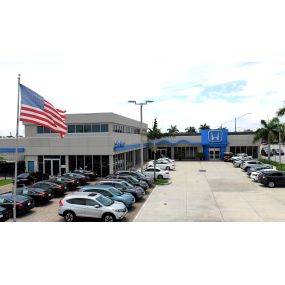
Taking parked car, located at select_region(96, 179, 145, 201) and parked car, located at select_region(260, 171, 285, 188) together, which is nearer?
parked car, located at select_region(96, 179, 145, 201)

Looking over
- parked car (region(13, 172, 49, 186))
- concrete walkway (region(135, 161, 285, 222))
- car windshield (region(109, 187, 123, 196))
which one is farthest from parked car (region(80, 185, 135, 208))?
parked car (region(13, 172, 49, 186))

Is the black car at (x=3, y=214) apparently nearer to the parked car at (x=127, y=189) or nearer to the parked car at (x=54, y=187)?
the parked car at (x=54, y=187)

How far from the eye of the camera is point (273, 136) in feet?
159

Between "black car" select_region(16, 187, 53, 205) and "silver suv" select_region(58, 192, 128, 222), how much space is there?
4376 millimetres

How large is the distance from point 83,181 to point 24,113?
17.4 metres

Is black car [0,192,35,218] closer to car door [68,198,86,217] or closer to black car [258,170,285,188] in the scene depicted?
car door [68,198,86,217]

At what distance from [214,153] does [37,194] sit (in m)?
43.6

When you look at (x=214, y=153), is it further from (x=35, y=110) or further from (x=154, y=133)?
(x=35, y=110)

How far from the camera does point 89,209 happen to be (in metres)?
15.9

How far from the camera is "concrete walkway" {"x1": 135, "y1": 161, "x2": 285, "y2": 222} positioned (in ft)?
54.8

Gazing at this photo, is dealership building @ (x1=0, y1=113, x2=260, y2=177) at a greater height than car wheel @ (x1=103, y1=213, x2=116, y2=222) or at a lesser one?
greater

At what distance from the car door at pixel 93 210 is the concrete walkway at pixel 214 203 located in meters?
2.08

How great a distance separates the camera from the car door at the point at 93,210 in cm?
1578

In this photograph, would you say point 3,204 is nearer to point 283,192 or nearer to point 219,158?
point 283,192
